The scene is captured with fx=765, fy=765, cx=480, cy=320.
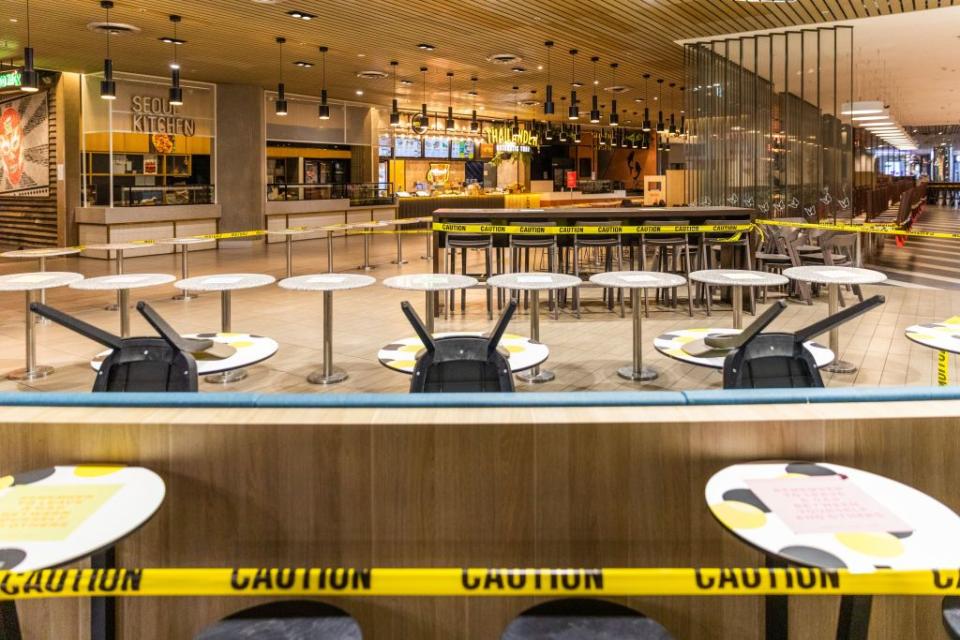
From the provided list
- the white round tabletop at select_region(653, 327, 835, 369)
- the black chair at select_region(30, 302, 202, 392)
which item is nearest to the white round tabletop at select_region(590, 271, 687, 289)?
the white round tabletop at select_region(653, 327, 835, 369)

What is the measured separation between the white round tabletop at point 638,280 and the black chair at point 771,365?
2.16 meters

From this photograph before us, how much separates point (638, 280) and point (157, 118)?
12930 millimetres

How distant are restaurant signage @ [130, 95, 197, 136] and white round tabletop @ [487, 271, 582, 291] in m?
12.0

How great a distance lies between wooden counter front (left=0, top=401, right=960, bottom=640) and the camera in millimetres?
2051

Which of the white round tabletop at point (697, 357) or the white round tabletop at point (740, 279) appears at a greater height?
the white round tabletop at point (740, 279)

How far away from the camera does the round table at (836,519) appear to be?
150 cm

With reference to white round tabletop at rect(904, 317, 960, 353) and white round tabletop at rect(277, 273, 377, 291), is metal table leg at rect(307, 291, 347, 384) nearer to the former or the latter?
white round tabletop at rect(277, 273, 377, 291)

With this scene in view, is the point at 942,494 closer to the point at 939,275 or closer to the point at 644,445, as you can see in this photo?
the point at 644,445

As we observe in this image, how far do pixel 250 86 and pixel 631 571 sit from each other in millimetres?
16970

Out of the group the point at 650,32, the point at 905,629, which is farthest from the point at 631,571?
the point at 650,32

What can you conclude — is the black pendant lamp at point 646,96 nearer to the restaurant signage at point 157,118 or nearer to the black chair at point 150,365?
the restaurant signage at point 157,118

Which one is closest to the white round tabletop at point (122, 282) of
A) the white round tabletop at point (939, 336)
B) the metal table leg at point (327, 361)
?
the metal table leg at point (327, 361)

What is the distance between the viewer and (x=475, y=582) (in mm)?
1479

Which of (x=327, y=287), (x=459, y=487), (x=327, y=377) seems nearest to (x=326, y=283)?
(x=327, y=287)
